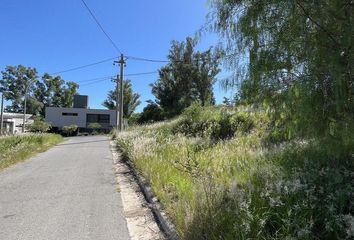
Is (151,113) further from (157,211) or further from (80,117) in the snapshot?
(157,211)

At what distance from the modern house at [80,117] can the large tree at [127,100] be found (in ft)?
38.2

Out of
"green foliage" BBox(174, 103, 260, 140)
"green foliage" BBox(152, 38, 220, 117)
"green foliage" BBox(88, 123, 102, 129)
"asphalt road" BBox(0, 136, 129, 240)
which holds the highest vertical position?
"green foliage" BBox(152, 38, 220, 117)

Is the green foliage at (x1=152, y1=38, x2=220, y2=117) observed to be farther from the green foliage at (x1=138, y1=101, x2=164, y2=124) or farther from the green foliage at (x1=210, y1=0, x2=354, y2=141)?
the green foliage at (x1=210, y1=0, x2=354, y2=141)

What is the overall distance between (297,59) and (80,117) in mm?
68893

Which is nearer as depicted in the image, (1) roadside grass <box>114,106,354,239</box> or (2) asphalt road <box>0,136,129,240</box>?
(1) roadside grass <box>114,106,354,239</box>

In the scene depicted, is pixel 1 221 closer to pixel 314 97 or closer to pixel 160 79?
pixel 314 97

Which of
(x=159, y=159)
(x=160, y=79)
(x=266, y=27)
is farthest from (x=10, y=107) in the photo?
(x=266, y=27)

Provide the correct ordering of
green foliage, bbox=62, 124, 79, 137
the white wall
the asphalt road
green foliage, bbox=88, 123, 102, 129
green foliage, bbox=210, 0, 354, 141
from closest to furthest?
1. green foliage, bbox=210, 0, 354, 141
2. the asphalt road
3. green foliage, bbox=62, 124, 79, 137
4. green foliage, bbox=88, 123, 102, 129
5. the white wall

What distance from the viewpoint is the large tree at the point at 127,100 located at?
83688mm

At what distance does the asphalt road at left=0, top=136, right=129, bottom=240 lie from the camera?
21.0ft

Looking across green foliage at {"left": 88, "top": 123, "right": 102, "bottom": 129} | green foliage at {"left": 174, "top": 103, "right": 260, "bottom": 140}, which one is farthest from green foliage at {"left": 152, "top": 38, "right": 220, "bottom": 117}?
green foliage at {"left": 174, "top": 103, "right": 260, "bottom": 140}

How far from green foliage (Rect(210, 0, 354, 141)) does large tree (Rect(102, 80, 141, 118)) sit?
7844 centimetres

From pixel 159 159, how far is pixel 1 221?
5.10 metres

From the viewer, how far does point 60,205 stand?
8.17 m
